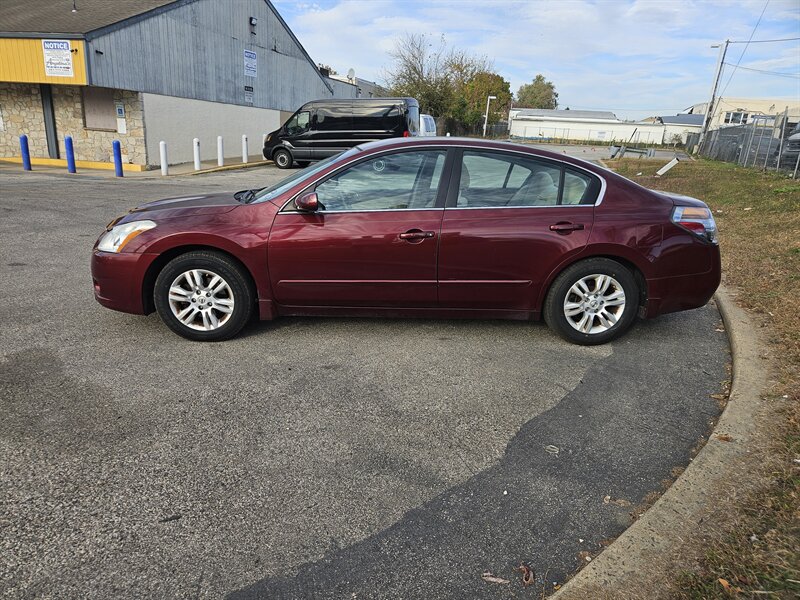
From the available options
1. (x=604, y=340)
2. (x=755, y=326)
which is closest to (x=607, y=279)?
(x=604, y=340)

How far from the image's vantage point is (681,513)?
2.48 m

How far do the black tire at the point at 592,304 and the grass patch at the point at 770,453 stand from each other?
1.10 meters

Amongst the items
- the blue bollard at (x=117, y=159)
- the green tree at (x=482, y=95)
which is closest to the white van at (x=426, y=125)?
the blue bollard at (x=117, y=159)

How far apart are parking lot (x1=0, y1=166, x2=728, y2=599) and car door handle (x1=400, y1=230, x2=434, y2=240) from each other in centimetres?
86

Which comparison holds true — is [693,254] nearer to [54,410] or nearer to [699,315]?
[699,315]

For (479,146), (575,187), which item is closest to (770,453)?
(575,187)

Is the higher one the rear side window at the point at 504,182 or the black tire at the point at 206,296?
the rear side window at the point at 504,182

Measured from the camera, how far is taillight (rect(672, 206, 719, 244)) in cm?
450

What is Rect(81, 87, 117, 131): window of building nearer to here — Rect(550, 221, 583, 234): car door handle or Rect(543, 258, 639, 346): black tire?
Rect(550, 221, 583, 234): car door handle

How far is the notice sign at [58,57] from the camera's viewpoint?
1744 centimetres

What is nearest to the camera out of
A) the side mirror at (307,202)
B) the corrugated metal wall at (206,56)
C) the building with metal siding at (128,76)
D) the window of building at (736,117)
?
the side mirror at (307,202)

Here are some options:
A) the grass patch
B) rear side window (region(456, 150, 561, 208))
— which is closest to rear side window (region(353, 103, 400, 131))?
the grass patch

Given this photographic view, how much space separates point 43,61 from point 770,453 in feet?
70.0

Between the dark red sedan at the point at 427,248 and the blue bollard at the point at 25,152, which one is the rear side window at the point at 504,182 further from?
the blue bollard at the point at 25,152
